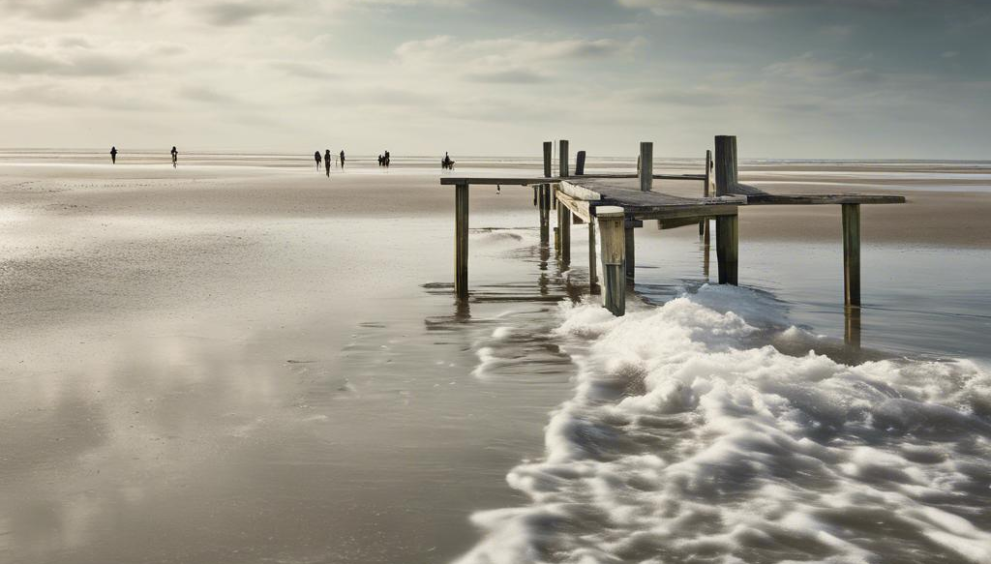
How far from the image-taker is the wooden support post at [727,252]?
14.7 m

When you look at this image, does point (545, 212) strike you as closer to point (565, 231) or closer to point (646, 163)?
point (565, 231)

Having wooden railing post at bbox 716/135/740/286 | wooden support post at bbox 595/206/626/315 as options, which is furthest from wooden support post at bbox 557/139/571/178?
wooden support post at bbox 595/206/626/315

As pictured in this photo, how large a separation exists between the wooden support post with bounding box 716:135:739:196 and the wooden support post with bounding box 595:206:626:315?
3.69m

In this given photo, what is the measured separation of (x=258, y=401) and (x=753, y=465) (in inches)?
167

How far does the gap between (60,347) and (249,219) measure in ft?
58.7

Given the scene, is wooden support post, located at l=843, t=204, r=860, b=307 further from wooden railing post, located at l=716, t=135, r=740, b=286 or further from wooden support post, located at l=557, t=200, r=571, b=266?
wooden support post, located at l=557, t=200, r=571, b=266

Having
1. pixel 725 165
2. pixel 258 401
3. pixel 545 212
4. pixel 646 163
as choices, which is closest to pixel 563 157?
pixel 545 212

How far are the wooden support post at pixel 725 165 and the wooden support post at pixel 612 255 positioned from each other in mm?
3690

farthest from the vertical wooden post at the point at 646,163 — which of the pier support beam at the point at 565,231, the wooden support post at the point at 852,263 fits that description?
the wooden support post at the point at 852,263

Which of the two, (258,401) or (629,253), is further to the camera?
(629,253)

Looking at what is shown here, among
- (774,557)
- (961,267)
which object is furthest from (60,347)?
(961,267)

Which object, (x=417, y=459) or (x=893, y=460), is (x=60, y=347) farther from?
(x=893, y=460)

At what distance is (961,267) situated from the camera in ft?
56.3

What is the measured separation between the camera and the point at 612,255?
11.4 meters
